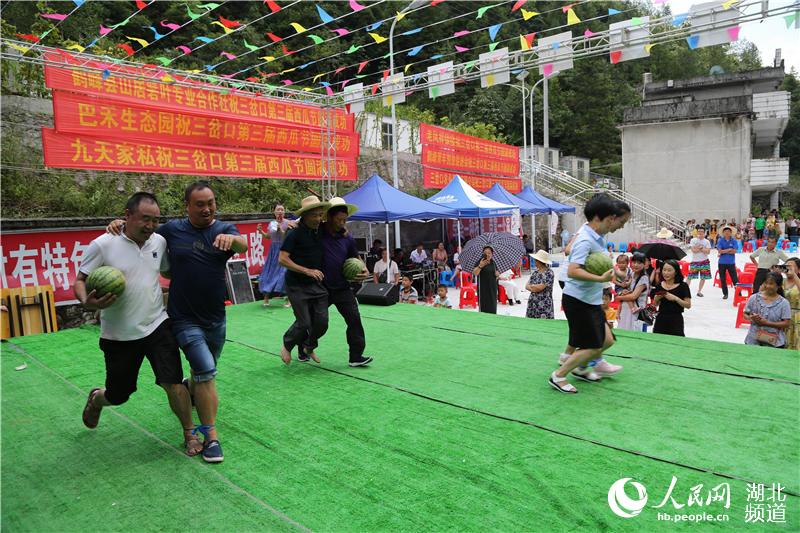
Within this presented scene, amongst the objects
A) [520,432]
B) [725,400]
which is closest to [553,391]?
[520,432]

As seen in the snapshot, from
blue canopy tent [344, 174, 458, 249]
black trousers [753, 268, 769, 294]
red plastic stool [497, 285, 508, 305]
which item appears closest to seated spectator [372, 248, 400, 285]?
blue canopy tent [344, 174, 458, 249]

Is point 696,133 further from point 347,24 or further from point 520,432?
point 520,432

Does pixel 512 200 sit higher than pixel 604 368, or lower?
higher

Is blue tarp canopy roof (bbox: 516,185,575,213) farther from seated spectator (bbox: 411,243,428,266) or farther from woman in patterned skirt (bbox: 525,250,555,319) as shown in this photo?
woman in patterned skirt (bbox: 525,250,555,319)

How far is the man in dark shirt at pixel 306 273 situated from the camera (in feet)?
16.9

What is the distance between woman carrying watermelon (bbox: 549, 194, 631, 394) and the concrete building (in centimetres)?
2778

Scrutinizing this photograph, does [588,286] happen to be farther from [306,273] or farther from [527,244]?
[527,244]

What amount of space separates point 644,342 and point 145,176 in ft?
37.6

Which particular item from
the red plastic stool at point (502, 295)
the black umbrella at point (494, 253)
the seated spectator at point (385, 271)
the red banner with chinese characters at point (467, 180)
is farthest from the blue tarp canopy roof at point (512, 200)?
the black umbrella at point (494, 253)

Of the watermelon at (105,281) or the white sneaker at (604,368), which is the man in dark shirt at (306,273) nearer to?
the watermelon at (105,281)

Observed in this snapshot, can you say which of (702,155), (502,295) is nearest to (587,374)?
(502,295)

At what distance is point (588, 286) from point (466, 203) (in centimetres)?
966

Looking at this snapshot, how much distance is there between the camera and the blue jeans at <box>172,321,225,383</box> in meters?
3.40

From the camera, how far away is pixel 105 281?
3.12 meters
